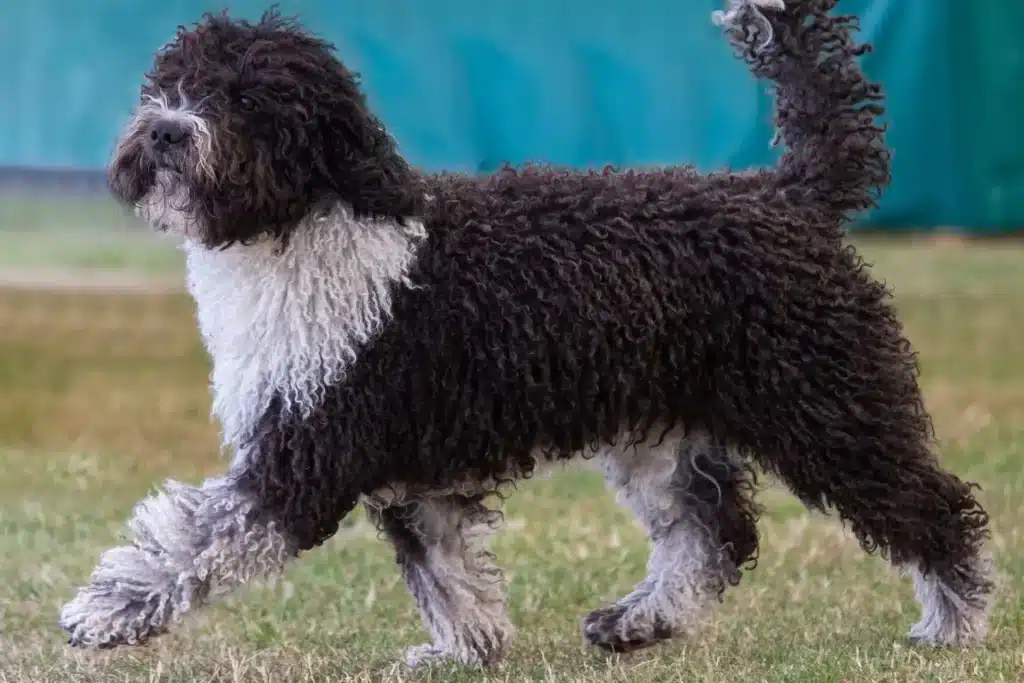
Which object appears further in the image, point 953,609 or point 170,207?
point 953,609

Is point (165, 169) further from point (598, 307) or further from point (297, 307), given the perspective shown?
point (598, 307)

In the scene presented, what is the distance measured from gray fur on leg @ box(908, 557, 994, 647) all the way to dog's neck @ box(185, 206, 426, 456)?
2.03 meters

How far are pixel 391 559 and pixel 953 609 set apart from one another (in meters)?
2.84

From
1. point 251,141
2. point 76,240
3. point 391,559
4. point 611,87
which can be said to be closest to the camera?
point 251,141

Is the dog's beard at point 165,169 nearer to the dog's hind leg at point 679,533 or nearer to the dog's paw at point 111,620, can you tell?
the dog's paw at point 111,620

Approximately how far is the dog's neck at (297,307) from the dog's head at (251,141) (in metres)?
0.07

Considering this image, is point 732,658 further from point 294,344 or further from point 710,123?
point 710,123

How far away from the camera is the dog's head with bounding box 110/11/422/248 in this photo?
4.48m

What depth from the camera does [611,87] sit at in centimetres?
966

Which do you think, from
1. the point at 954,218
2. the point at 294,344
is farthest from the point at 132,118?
the point at 954,218

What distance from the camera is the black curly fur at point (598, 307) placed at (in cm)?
462

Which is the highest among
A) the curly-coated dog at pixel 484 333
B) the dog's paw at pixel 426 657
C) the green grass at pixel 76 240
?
the green grass at pixel 76 240

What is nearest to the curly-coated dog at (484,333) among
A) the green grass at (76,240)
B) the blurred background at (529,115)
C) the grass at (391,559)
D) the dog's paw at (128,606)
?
the dog's paw at (128,606)

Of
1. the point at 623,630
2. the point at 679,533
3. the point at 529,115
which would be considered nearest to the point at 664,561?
the point at 679,533
